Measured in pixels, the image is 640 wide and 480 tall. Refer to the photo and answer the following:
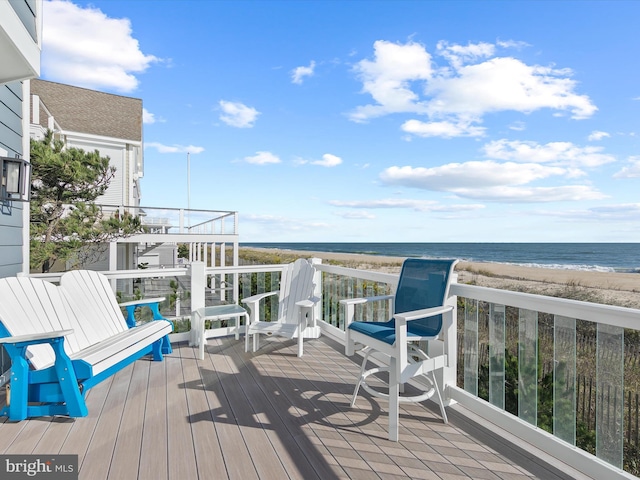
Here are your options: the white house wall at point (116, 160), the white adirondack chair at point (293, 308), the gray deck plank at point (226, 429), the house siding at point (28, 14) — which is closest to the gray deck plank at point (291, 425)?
the gray deck plank at point (226, 429)

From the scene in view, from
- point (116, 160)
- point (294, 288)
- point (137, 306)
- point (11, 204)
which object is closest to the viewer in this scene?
point (11, 204)

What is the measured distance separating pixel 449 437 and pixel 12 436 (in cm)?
262

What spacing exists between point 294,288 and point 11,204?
281 centimetres

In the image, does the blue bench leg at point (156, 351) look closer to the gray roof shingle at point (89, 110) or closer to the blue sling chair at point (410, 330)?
the blue sling chair at point (410, 330)

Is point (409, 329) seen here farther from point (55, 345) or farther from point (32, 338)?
point (32, 338)

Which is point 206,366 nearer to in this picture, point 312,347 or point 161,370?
point 161,370

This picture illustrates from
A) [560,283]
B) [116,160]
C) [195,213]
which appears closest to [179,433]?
[195,213]

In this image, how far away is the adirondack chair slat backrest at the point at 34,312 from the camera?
2.53m

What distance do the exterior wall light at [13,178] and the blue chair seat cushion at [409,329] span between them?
2.98 meters

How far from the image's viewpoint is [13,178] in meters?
3.18

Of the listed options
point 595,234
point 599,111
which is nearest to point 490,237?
point 595,234

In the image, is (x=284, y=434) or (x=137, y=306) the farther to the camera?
(x=137, y=306)

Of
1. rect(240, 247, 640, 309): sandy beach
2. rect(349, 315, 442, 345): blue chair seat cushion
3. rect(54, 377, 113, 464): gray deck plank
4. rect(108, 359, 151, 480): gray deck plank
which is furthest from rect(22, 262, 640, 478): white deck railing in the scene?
rect(240, 247, 640, 309): sandy beach

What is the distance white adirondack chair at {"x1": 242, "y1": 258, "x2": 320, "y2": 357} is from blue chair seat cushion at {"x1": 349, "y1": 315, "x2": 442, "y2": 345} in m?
1.04
